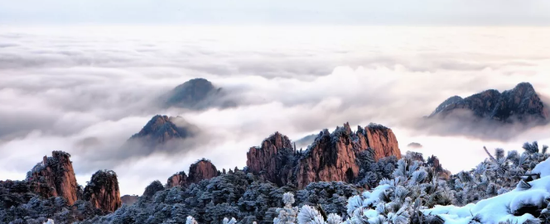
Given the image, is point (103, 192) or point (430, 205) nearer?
point (430, 205)

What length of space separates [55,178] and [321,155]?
42.4 metres

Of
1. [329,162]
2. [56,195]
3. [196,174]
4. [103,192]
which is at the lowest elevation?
[56,195]

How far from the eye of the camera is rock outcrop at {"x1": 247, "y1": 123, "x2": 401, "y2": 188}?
102 m

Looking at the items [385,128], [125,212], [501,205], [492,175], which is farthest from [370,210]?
[385,128]

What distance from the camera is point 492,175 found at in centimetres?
3650

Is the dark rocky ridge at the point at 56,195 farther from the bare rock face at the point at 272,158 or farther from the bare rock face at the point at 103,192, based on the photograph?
the bare rock face at the point at 272,158

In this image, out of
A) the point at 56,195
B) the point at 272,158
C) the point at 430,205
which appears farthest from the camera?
the point at 272,158

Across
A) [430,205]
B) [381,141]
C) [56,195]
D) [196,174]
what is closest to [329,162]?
[381,141]

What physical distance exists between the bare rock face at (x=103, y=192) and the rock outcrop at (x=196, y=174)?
952 cm

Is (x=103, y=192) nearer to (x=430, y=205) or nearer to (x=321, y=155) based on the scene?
(x=321, y=155)

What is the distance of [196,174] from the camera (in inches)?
4311

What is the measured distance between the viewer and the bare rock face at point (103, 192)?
9912 centimetres

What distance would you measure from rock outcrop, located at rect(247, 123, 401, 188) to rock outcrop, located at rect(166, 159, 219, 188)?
6877mm

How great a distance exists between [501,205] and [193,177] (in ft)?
307
